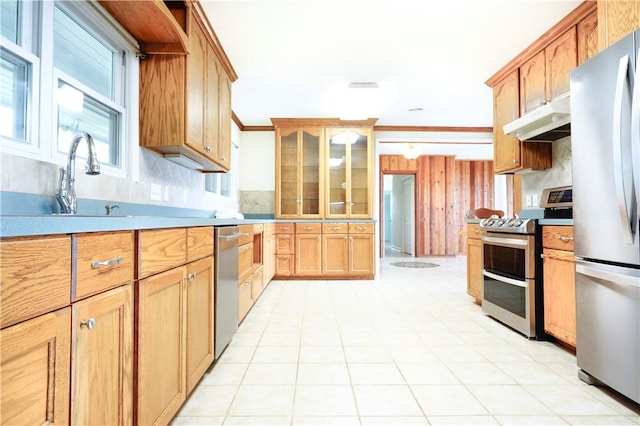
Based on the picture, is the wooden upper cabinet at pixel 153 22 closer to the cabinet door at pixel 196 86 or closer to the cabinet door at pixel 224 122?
the cabinet door at pixel 196 86

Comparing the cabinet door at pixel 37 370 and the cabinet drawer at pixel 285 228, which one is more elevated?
the cabinet drawer at pixel 285 228

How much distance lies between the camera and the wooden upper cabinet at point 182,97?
207 cm

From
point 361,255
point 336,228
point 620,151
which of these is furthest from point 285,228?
point 620,151

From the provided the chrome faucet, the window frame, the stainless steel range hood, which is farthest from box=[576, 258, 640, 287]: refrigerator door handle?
the window frame

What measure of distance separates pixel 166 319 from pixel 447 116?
4.53m

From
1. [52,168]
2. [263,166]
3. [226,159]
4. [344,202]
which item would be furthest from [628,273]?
[263,166]

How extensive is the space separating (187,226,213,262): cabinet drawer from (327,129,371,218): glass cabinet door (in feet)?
10.2

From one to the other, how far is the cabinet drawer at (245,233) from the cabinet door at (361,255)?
2.05 m

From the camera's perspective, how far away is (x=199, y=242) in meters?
Answer: 1.58

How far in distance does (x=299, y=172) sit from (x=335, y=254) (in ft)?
4.36

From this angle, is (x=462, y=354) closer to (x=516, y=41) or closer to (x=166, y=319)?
(x=166, y=319)

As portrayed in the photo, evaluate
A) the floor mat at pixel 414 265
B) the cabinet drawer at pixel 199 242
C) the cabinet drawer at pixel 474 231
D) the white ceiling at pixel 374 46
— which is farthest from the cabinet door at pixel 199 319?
the floor mat at pixel 414 265

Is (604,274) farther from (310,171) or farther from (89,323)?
(310,171)

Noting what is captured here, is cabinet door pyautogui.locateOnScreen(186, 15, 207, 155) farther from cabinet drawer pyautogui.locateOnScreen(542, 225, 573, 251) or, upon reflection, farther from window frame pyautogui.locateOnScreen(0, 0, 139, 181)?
cabinet drawer pyautogui.locateOnScreen(542, 225, 573, 251)
